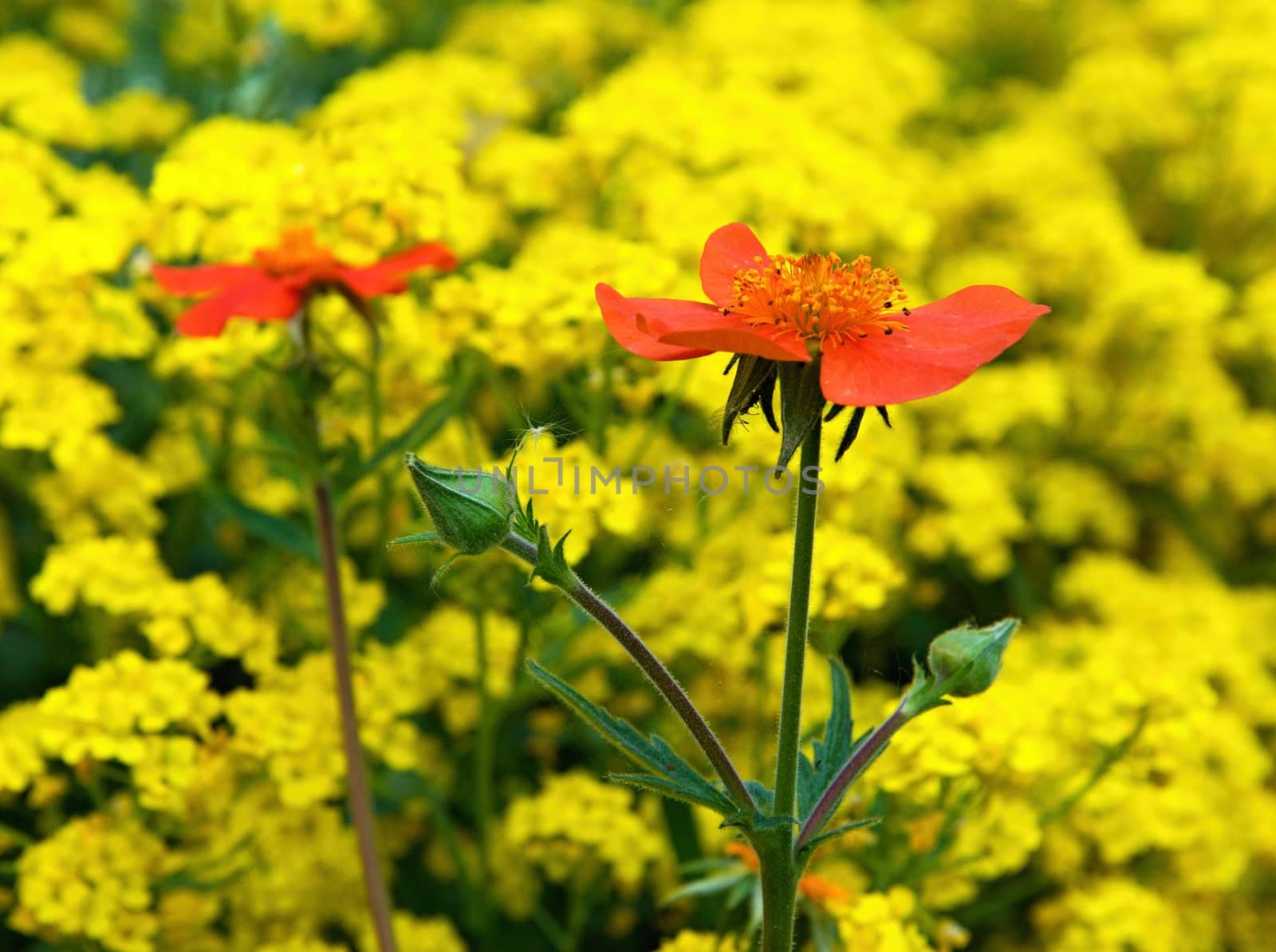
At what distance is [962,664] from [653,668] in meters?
0.16

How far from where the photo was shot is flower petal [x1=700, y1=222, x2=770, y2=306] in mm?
780

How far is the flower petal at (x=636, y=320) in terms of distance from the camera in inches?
25.7

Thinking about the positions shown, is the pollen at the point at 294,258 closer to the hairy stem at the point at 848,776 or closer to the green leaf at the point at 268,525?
the green leaf at the point at 268,525

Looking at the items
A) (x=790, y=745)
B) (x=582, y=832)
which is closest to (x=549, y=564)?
(x=790, y=745)

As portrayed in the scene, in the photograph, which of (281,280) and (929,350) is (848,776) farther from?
(281,280)

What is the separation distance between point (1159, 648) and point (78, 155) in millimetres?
1554

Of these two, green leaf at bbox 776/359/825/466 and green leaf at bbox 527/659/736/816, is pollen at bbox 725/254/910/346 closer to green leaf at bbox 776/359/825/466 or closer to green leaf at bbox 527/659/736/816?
green leaf at bbox 776/359/825/466

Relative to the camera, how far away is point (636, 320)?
2.23ft

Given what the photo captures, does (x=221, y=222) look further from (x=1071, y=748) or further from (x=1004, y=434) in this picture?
(x=1004, y=434)

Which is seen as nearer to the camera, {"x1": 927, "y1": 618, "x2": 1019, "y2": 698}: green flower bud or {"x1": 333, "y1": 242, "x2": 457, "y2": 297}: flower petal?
{"x1": 927, "y1": 618, "x2": 1019, "y2": 698}: green flower bud

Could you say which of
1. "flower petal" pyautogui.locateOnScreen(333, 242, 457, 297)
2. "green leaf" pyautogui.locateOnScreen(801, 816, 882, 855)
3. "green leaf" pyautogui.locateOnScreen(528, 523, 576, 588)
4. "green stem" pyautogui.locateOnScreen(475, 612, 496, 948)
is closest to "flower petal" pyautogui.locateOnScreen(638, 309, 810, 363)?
"green leaf" pyautogui.locateOnScreen(528, 523, 576, 588)

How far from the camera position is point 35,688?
138 centimetres

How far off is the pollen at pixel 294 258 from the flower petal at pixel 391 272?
0.05 ft

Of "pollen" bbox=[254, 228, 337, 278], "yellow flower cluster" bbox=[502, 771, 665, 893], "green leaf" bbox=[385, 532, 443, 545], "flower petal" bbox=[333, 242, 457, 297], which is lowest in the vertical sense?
"yellow flower cluster" bbox=[502, 771, 665, 893]
